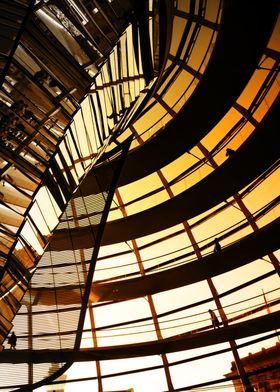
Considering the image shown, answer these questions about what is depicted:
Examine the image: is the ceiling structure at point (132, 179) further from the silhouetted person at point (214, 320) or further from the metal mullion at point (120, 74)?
the silhouetted person at point (214, 320)

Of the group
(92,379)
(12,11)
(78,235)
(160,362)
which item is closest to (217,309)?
(160,362)

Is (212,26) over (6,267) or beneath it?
over

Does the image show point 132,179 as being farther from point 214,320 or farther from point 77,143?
point 77,143

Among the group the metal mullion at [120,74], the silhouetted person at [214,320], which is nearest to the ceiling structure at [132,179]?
the metal mullion at [120,74]

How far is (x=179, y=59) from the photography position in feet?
61.1

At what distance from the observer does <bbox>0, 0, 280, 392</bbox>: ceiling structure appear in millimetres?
8758

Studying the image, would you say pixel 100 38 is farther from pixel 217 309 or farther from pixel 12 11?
pixel 217 309

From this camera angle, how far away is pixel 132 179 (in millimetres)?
20094

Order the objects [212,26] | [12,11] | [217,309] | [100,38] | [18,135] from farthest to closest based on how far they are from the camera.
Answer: [217,309] < [212,26] < [100,38] < [18,135] < [12,11]

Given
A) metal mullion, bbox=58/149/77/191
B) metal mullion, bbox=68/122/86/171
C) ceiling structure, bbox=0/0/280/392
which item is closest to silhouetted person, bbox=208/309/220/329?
ceiling structure, bbox=0/0/280/392

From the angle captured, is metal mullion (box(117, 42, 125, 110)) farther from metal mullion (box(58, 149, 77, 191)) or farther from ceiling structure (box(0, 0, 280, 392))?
metal mullion (box(58, 149, 77, 191))

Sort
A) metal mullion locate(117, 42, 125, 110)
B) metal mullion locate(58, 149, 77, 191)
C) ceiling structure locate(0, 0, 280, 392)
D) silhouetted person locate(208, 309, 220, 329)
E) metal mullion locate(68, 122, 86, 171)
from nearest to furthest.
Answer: ceiling structure locate(0, 0, 280, 392), metal mullion locate(58, 149, 77, 191), metal mullion locate(68, 122, 86, 171), metal mullion locate(117, 42, 125, 110), silhouetted person locate(208, 309, 220, 329)

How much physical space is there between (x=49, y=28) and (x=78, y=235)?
9.05 metres

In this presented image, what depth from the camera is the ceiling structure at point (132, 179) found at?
28.7 feet
